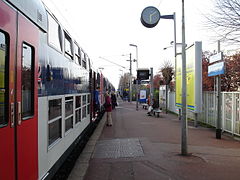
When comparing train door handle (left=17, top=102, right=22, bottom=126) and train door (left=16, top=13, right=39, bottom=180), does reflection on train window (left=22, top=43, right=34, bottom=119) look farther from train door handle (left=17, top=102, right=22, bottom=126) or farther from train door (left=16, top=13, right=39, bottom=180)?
train door handle (left=17, top=102, right=22, bottom=126)

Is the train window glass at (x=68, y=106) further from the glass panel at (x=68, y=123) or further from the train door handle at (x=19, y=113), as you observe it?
the train door handle at (x=19, y=113)

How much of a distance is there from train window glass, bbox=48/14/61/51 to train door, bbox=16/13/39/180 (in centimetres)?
84

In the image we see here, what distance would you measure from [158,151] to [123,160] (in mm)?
1306

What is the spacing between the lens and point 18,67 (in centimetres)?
242

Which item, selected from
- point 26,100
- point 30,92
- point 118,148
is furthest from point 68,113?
point 118,148

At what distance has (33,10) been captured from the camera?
286 cm

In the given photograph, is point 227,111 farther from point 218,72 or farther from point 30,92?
point 30,92

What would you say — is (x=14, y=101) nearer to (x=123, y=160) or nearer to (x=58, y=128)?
(x=58, y=128)

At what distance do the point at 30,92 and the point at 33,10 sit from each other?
95 cm

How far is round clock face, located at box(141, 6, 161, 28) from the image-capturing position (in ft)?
26.1

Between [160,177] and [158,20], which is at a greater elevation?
[158,20]

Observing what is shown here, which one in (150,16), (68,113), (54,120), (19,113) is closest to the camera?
(19,113)

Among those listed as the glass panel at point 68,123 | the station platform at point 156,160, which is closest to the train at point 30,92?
the glass panel at point 68,123

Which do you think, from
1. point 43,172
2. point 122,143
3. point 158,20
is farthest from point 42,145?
point 158,20
